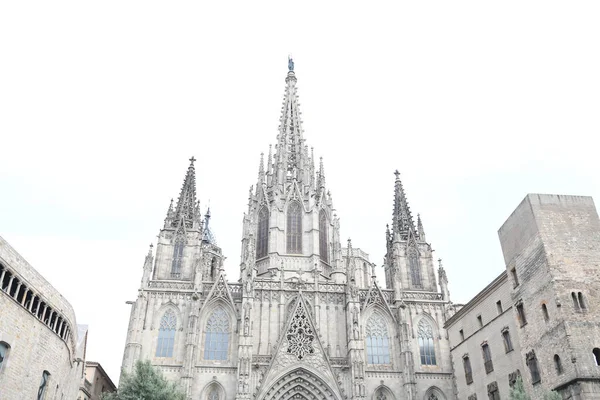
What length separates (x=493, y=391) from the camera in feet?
101

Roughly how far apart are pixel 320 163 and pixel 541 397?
108ft

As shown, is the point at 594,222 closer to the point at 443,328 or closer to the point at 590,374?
the point at 590,374

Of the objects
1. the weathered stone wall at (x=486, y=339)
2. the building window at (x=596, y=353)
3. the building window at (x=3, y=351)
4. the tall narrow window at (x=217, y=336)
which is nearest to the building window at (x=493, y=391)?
the weathered stone wall at (x=486, y=339)

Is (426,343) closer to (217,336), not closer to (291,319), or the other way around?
(291,319)

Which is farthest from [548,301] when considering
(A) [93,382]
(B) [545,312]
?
(A) [93,382]

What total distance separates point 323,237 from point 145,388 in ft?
78.3

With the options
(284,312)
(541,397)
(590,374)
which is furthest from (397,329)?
(590,374)

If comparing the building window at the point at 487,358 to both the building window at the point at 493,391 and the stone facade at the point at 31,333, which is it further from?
the stone facade at the point at 31,333

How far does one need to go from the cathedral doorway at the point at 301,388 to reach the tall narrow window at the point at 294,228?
12540mm

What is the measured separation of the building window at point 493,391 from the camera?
30.3m

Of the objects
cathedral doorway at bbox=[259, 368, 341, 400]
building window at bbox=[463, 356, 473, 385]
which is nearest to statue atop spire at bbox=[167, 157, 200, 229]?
cathedral doorway at bbox=[259, 368, 341, 400]

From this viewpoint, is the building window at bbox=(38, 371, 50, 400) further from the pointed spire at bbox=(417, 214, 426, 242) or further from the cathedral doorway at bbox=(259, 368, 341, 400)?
the pointed spire at bbox=(417, 214, 426, 242)

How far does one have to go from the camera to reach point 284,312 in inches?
1551

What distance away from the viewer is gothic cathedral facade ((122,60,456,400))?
3638 cm
